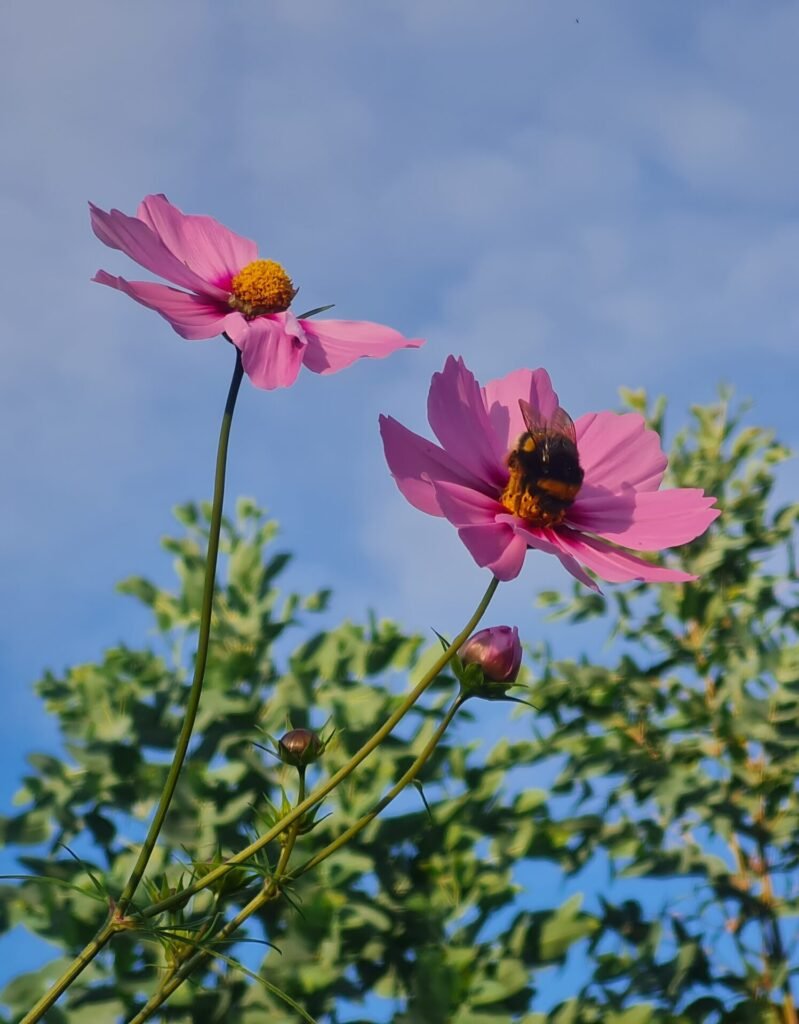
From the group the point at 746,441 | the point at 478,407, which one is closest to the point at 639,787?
the point at 746,441

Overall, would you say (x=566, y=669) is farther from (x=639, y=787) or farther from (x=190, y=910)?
(x=190, y=910)

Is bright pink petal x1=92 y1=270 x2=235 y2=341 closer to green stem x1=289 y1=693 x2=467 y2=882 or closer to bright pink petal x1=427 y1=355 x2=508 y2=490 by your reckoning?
bright pink petal x1=427 y1=355 x2=508 y2=490

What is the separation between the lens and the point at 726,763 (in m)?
2.47

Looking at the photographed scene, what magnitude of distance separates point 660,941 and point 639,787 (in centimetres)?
29

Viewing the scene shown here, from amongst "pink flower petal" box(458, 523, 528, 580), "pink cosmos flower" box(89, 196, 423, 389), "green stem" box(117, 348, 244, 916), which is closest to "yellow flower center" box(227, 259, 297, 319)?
"pink cosmos flower" box(89, 196, 423, 389)

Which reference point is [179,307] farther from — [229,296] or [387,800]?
[387,800]

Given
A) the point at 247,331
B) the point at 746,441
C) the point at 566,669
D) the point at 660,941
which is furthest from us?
the point at 746,441

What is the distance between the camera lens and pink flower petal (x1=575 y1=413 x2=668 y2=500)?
86 cm

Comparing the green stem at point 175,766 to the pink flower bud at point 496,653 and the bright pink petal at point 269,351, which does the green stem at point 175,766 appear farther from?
the pink flower bud at point 496,653

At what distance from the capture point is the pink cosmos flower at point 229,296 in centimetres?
77

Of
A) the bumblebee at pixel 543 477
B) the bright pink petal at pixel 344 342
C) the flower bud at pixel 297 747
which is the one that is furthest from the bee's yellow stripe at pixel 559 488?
the flower bud at pixel 297 747

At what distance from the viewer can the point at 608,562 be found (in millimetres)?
771

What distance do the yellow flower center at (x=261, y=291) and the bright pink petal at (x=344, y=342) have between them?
0.08ft

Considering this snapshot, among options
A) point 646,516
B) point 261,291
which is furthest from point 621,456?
point 261,291
